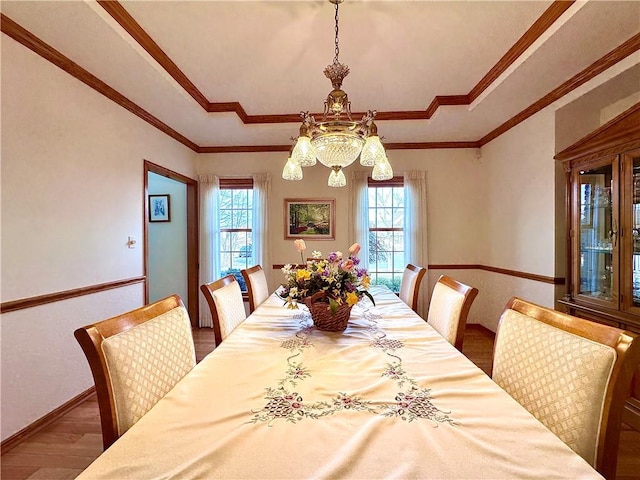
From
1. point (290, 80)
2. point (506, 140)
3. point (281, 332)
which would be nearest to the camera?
point (281, 332)

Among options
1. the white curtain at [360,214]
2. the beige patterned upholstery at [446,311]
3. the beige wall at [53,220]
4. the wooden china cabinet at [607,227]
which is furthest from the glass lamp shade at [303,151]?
the white curtain at [360,214]

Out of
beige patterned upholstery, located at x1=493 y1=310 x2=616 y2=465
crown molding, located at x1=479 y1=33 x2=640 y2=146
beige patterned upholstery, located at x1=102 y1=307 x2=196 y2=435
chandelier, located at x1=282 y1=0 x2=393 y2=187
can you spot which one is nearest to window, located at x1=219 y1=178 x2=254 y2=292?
chandelier, located at x1=282 y1=0 x2=393 y2=187

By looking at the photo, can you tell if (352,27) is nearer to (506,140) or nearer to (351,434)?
(351,434)

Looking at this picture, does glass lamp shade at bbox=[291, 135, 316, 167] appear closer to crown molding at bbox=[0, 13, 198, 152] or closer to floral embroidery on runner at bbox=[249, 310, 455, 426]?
floral embroidery on runner at bbox=[249, 310, 455, 426]

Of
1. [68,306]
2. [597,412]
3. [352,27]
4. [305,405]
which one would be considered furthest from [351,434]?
[68,306]

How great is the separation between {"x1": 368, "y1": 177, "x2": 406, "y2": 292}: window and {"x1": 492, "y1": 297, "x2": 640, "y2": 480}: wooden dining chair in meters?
3.01

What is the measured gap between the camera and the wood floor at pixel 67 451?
1663 mm

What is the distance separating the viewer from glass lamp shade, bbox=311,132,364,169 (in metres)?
1.60

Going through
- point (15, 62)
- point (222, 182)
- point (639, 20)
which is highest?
point (639, 20)

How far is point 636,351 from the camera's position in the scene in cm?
82

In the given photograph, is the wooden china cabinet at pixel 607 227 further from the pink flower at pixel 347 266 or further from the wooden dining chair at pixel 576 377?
the pink flower at pixel 347 266

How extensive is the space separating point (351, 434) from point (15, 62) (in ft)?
8.76

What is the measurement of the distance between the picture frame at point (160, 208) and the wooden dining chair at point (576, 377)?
4.44 m

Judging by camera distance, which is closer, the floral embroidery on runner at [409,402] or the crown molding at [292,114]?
the floral embroidery on runner at [409,402]
